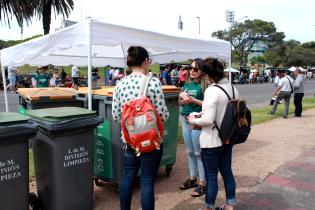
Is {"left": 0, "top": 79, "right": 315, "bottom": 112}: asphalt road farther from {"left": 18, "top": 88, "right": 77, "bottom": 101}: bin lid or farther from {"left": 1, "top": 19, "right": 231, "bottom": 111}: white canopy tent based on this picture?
{"left": 1, "top": 19, "right": 231, "bottom": 111}: white canopy tent

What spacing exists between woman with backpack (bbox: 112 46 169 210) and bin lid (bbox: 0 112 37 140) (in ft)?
2.80

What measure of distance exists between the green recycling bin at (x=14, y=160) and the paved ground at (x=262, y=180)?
3.76ft

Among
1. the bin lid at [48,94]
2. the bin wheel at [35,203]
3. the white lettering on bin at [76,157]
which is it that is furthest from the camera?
the bin lid at [48,94]

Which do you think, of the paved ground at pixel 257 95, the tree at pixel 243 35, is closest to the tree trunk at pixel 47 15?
the paved ground at pixel 257 95

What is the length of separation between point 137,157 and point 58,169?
36.4 inches

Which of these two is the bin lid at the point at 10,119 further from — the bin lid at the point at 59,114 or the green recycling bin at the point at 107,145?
the green recycling bin at the point at 107,145

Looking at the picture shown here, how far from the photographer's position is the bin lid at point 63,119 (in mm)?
3777

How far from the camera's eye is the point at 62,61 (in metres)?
8.73

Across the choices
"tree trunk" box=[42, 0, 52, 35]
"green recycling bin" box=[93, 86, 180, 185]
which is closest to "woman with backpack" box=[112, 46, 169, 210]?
"green recycling bin" box=[93, 86, 180, 185]

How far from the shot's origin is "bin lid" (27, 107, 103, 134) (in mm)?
3777

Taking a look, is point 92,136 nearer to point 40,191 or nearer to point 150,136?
point 40,191

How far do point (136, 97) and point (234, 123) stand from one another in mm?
1047

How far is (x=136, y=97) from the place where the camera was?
11.0 ft

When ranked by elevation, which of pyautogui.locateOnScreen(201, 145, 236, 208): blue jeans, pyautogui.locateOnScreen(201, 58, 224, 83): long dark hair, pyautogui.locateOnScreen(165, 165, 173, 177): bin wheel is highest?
pyautogui.locateOnScreen(201, 58, 224, 83): long dark hair
